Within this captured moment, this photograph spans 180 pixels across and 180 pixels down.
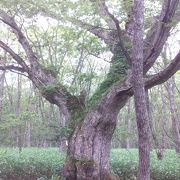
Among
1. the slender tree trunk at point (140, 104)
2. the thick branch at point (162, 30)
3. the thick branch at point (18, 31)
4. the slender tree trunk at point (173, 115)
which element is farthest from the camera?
the slender tree trunk at point (173, 115)

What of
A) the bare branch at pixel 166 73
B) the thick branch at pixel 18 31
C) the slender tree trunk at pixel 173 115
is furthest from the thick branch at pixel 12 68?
the slender tree trunk at pixel 173 115

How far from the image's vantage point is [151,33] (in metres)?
9.42

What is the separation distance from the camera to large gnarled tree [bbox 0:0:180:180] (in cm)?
788

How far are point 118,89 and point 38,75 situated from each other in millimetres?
2819

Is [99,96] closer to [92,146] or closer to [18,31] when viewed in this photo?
[92,146]

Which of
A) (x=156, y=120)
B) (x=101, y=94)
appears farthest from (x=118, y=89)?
(x=156, y=120)

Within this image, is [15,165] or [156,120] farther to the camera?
[156,120]

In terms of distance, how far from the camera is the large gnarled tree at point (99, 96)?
788 centimetres

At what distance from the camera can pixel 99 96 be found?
915 cm

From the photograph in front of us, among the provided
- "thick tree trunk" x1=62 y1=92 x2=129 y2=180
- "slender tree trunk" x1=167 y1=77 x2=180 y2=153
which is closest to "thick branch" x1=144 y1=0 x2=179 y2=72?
"thick tree trunk" x1=62 y1=92 x2=129 y2=180

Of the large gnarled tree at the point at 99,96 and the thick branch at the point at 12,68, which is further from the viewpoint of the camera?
the thick branch at the point at 12,68

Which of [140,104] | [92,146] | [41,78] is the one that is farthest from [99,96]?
[140,104]

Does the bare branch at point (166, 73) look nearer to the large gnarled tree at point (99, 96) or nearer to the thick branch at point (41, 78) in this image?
the large gnarled tree at point (99, 96)

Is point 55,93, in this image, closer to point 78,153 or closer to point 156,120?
point 78,153
